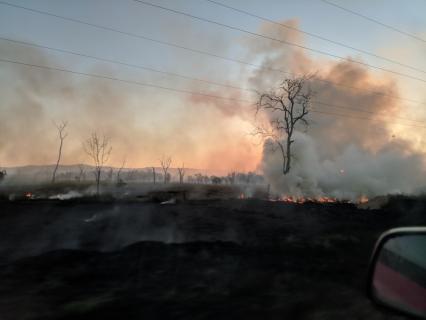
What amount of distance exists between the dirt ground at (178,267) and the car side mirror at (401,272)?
12.7 ft

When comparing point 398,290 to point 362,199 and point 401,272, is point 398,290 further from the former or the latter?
point 362,199

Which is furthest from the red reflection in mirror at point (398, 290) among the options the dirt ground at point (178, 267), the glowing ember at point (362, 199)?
the glowing ember at point (362, 199)

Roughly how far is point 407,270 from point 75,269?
1251 cm

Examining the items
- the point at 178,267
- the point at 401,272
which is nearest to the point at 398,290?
the point at 401,272

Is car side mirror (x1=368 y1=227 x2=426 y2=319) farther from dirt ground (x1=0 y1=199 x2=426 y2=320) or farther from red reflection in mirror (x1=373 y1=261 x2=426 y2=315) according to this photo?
dirt ground (x1=0 y1=199 x2=426 y2=320)

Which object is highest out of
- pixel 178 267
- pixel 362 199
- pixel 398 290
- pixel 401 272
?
pixel 401 272

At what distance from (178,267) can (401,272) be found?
11.8 metres

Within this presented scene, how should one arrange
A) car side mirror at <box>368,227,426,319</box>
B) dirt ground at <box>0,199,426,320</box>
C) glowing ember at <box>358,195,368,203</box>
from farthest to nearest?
glowing ember at <box>358,195,368,203</box> < dirt ground at <box>0,199,426,320</box> < car side mirror at <box>368,227,426,319</box>

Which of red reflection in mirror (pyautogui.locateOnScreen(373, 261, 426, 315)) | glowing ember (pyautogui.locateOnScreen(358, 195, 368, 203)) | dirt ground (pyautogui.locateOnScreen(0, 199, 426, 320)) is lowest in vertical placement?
glowing ember (pyautogui.locateOnScreen(358, 195, 368, 203))

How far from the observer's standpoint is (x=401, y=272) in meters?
2.83

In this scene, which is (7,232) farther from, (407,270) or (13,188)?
(13,188)

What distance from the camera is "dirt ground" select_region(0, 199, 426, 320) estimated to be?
31.8 ft

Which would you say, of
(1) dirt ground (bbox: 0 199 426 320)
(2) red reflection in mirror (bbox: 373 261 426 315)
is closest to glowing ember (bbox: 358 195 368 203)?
(1) dirt ground (bbox: 0 199 426 320)

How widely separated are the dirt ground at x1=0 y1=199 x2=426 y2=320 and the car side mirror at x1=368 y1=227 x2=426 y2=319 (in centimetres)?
387
